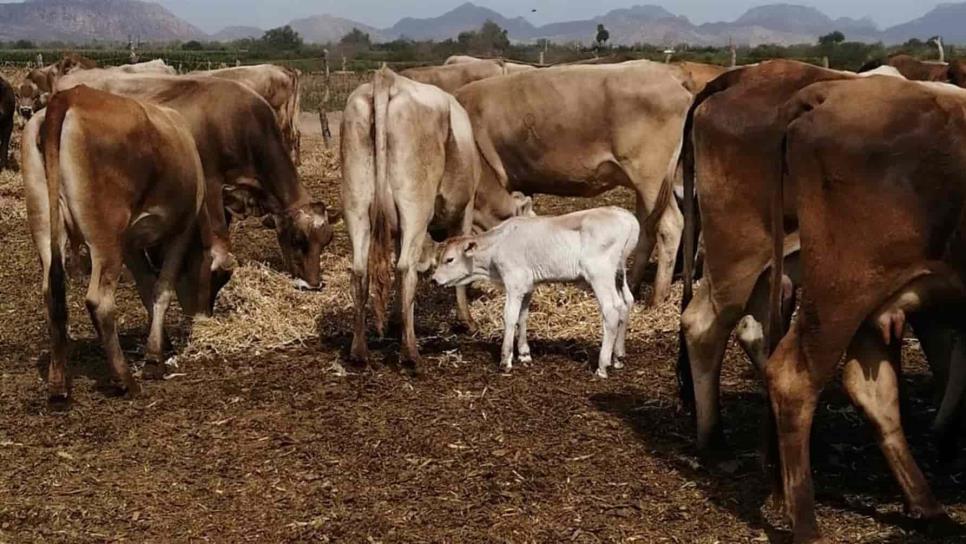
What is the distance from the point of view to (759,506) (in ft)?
17.8

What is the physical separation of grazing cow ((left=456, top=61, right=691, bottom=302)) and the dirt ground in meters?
1.82

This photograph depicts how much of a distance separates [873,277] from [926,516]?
4.10 ft

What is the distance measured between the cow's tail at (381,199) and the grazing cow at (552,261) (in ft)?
1.62

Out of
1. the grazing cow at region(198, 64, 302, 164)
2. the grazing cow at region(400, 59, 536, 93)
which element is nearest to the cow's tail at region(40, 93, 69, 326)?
the grazing cow at region(400, 59, 536, 93)

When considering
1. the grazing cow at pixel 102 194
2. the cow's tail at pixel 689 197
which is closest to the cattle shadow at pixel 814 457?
the cow's tail at pixel 689 197

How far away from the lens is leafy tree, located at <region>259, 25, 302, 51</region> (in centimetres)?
7700

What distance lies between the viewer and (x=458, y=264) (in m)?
8.04

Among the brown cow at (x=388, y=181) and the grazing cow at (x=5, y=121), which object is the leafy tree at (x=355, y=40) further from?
the brown cow at (x=388, y=181)

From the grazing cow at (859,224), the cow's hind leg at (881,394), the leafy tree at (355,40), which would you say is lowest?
the leafy tree at (355,40)

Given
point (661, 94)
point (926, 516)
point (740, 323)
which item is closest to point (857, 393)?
point (926, 516)

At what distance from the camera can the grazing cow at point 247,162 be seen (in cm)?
967

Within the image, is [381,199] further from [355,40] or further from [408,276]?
[355,40]

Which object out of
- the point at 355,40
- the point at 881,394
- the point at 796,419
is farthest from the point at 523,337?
the point at 355,40

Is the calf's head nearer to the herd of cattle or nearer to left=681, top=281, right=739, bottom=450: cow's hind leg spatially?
the herd of cattle
